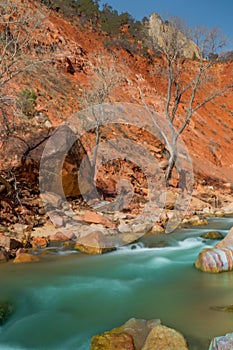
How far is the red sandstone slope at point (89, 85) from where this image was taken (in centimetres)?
1841

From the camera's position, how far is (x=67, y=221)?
30.2 ft

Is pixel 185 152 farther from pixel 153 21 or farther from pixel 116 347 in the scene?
pixel 153 21

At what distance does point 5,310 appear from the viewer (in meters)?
4.24

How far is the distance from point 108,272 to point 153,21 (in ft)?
132

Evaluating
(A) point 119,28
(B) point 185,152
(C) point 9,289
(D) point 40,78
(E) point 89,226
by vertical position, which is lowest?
(C) point 9,289

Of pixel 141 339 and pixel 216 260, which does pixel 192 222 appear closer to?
pixel 216 260

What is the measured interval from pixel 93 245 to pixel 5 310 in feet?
10.1

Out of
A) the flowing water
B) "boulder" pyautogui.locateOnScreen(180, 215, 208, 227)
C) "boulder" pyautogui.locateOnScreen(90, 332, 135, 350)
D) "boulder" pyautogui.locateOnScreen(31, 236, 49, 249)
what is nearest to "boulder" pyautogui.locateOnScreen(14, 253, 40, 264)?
the flowing water

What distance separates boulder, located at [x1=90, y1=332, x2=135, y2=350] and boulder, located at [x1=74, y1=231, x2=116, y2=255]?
3733mm

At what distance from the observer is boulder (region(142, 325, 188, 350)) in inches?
115

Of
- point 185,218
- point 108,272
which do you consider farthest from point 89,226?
point 185,218

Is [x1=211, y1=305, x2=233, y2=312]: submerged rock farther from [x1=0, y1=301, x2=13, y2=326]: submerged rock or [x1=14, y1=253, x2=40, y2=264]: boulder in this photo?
[x1=14, y1=253, x2=40, y2=264]: boulder

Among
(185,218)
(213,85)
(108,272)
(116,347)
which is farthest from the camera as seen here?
(213,85)

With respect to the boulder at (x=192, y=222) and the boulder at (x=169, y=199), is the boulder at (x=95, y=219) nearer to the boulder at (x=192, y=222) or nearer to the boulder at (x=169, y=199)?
the boulder at (x=192, y=222)
